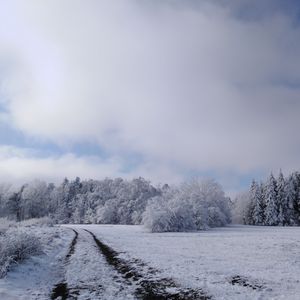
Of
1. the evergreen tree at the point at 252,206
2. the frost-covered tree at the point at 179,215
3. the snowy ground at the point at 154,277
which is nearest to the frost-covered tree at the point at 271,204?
the evergreen tree at the point at 252,206

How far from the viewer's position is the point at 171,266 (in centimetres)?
1523

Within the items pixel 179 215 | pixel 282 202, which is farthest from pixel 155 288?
pixel 282 202

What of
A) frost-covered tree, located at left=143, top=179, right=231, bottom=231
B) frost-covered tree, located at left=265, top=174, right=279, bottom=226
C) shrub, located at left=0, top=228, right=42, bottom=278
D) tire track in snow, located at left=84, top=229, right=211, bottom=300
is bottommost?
tire track in snow, located at left=84, top=229, right=211, bottom=300

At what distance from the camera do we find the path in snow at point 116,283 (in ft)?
33.0

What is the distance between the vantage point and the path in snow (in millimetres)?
10047

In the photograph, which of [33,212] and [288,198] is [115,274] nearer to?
[288,198]

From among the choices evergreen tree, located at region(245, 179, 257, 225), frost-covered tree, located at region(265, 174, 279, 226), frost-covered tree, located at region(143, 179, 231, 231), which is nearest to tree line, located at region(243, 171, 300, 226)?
frost-covered tree, located at region(265, 174, 279, 226)

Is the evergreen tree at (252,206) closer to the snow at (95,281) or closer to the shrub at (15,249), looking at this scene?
the shrub at (15,249)

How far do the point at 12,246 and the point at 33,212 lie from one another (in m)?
104

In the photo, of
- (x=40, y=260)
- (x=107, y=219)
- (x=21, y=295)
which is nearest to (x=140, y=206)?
(x=107, y=219)

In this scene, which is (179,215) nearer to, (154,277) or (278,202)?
(154,277)

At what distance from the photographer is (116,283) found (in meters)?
11.7

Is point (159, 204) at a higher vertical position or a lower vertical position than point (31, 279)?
higher

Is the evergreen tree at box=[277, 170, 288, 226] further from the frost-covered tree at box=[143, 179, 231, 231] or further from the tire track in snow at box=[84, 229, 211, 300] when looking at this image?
the tire track in snow at box=[84, 229, 211, 300]
